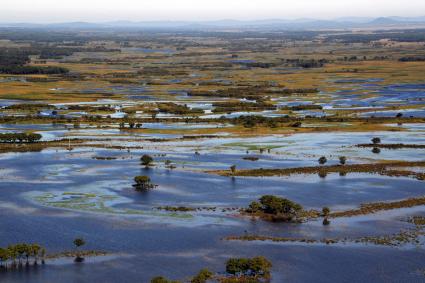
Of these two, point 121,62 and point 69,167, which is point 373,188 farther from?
point 121,62

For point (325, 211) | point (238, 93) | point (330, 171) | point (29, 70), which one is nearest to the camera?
point (325, 211)

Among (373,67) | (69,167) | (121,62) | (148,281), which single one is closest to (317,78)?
(373,67)

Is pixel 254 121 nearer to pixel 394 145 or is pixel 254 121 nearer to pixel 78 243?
pixel 394 145

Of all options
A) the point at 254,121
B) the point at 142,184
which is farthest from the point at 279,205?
the point at 254,121

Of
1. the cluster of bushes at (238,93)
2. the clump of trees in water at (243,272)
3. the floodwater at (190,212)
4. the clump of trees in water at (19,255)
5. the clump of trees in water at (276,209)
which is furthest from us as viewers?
the cluster of bushes at (238,93)

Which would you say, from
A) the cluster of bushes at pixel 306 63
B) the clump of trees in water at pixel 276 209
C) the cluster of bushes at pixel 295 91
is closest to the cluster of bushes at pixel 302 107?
the cluster of bushes at pixel 295 91

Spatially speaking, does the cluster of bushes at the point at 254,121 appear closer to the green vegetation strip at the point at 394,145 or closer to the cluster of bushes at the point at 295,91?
the green vegetation strip at the point at 394,145
